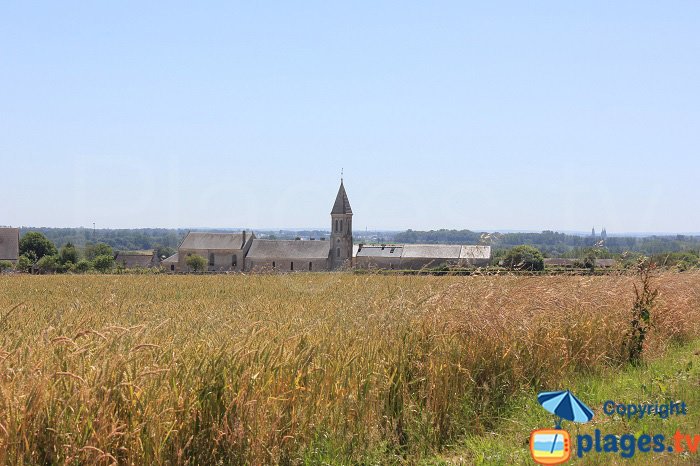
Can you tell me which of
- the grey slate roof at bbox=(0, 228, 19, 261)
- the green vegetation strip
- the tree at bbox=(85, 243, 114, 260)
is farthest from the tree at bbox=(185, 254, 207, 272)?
the green vegetation strip

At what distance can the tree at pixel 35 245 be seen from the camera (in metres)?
115

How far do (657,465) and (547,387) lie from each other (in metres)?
3.48

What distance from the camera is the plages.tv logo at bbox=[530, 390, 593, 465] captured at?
4.61 m

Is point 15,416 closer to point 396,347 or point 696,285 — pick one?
point 396,347

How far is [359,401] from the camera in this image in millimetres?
7113

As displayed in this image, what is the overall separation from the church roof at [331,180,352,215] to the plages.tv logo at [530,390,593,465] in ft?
353

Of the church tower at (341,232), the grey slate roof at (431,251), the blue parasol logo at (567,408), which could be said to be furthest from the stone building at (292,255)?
the blue parasol logo at (567,408)

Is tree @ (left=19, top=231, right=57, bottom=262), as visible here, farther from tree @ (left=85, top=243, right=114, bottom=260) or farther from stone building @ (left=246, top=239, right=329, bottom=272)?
stone building @ (left=246, top=239, right=329, bottom=272)

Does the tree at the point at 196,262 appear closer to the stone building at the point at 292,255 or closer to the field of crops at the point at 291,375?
the stone building at the point at 292,255

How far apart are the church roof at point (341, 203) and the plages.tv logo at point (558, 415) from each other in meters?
108

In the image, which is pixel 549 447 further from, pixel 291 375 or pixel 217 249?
pixel 217 249

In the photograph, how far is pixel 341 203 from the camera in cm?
11394

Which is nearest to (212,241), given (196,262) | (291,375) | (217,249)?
(217,249)

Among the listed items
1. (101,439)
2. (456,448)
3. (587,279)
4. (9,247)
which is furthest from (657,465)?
(9,247)
